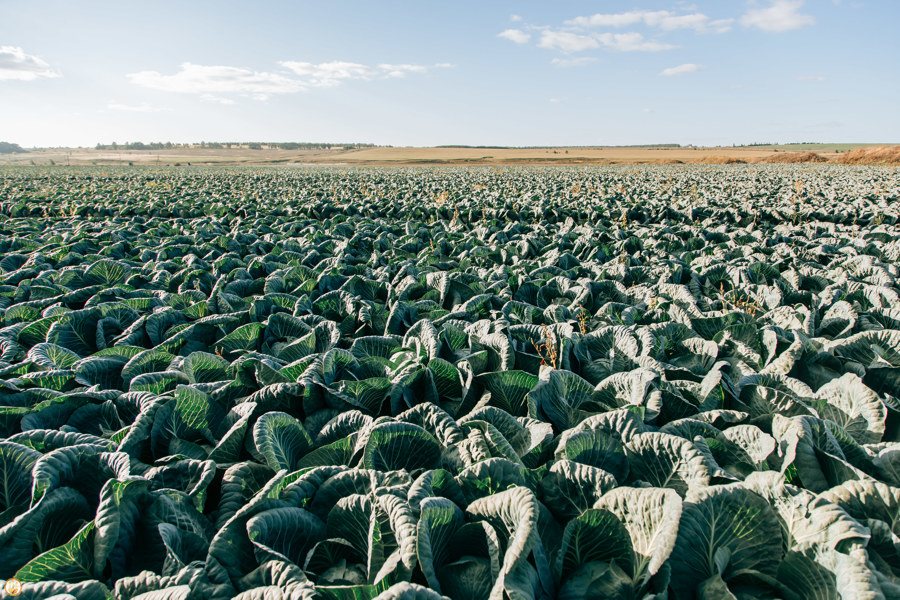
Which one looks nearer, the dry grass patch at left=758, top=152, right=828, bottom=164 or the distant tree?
the dry grass patch at left=758, top=152, right=828, bottom=164

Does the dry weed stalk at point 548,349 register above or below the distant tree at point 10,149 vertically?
below

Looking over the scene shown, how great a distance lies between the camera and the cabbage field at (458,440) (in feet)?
4.33

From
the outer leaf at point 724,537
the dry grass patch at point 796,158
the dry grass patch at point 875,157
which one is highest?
the dry grass patch at point 796,158

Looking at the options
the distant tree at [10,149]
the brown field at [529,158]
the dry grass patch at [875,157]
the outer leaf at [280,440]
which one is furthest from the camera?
the distant tree at [10,149]

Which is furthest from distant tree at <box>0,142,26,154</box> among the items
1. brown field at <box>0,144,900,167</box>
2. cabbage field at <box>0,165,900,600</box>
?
cabbage field at <box>0,165,900,600</box>

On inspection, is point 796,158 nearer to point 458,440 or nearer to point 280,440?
point 458,440

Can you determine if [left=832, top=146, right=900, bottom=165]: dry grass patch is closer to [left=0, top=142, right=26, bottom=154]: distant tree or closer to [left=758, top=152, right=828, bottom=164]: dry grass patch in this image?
[left=758, top=152, right=828, bottom=164]: dry grass patch

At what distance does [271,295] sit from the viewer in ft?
12.8

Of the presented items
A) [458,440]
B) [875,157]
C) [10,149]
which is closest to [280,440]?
[458,440]

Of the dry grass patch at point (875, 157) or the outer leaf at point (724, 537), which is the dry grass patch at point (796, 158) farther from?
the outer leaf at point (724, 537)

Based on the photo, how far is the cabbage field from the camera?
4.33ft

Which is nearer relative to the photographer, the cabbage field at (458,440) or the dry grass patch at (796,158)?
the cabbage field at (458,440)

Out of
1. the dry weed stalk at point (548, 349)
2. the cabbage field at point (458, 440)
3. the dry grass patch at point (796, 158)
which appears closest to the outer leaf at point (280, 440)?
the cabbage field at point (458, 440)

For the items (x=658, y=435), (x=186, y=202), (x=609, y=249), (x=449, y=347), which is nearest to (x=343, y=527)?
(x=658, y=435)
